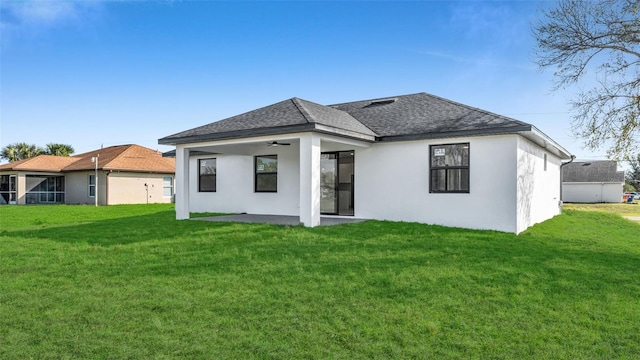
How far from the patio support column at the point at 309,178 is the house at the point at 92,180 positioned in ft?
63.0

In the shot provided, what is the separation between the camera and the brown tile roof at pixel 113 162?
85.6 ft

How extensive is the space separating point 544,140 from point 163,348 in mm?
12263

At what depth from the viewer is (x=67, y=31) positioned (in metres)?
14.8

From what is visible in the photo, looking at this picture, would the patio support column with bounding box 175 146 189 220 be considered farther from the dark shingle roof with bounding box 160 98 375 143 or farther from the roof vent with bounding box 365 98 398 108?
the roof vent with bounding box 365 98 398 108

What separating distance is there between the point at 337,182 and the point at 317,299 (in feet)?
28.4

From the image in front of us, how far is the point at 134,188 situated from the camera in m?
26.5

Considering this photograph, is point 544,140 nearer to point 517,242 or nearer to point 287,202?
point 517,242

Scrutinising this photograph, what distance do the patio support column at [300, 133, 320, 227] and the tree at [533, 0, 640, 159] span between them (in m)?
7.39

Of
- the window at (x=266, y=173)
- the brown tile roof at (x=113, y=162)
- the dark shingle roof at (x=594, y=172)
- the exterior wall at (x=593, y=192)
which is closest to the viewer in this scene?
the window at (x=266, y=173)

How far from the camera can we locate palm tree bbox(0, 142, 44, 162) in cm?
3828

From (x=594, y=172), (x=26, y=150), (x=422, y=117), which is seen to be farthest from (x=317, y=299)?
(x=594, y=172)

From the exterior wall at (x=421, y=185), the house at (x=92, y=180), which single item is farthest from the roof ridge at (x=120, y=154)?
the exterior wall at (x=421, y=185)

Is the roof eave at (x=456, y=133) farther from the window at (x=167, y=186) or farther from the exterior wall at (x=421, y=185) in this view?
the window at (x=167, y=186)

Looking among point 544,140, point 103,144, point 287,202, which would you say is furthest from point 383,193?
point 103,144
